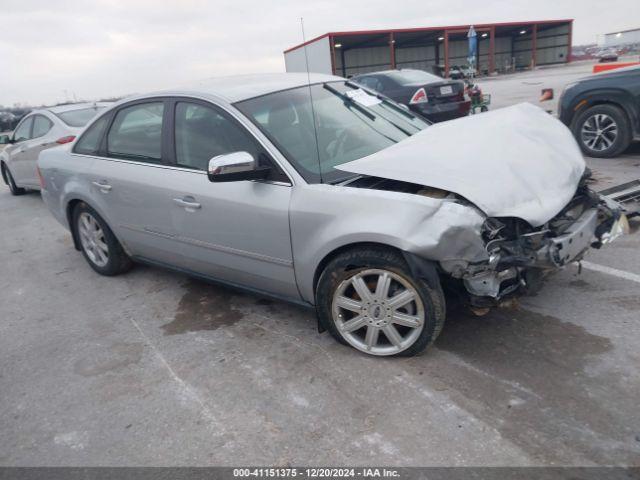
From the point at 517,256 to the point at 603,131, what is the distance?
5.58 metres

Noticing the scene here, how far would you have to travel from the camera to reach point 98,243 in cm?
472

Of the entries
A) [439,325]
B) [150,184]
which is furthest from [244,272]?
[439,325]

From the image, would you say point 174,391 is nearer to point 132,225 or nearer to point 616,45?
point 132,225

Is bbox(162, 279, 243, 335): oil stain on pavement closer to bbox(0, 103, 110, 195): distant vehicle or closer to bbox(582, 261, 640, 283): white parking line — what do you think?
bbox(582, 261, 640, 283): white parking line

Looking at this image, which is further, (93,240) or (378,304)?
(93,240)

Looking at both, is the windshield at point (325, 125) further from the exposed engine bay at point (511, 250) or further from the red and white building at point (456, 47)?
the red and white building at point (456, 47)

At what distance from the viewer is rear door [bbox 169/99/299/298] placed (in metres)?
3.16

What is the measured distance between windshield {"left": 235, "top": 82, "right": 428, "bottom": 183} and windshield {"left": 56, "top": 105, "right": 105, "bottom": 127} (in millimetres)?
5583

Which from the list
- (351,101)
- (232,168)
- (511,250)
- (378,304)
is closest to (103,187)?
(232,168)

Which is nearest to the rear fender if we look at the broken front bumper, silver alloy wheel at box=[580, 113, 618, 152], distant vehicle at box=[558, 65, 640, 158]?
distant vehicle at box=[558, 65, 640, 158]

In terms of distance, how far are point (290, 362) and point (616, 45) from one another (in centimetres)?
5395

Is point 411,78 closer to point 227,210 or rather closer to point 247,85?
point 247,85

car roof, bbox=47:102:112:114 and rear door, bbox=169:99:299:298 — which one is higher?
car roof, bbox=47:102:112:114

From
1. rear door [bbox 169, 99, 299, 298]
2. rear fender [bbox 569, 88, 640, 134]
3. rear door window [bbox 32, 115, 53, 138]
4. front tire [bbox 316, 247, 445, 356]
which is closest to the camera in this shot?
front tire [bbox 316, 247, 445, 356]
